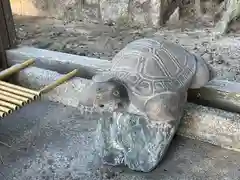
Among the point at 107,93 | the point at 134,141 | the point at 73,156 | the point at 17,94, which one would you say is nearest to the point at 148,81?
the point at 107,93

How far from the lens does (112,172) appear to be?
211 centimetres

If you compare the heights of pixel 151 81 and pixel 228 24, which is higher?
pixel 151 81

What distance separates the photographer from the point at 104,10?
4.35 metres

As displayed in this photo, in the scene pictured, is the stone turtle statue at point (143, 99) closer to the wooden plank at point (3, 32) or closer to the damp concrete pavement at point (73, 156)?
the damp concrete pavement at point (73, 156)

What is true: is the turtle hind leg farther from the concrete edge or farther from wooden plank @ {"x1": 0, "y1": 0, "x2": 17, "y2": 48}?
wooden plank @ {"x1": 0, "y1": 0, "x2": 17, "y2": 48}

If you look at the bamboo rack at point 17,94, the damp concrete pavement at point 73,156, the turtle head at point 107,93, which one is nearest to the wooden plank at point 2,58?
the bamboo rack at point 17,94

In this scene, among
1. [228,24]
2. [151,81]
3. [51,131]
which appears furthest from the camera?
[228,24]

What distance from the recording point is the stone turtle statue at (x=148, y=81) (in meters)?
1.92

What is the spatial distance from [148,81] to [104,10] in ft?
8.43

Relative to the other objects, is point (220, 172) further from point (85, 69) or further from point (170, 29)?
point (170, 29)

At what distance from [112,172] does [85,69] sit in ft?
2.95

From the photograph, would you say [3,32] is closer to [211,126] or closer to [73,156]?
[73,156]

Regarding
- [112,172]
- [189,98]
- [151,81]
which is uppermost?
[151,81]

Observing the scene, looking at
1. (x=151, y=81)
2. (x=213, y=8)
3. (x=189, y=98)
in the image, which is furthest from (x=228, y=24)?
(x=151, y=81)
